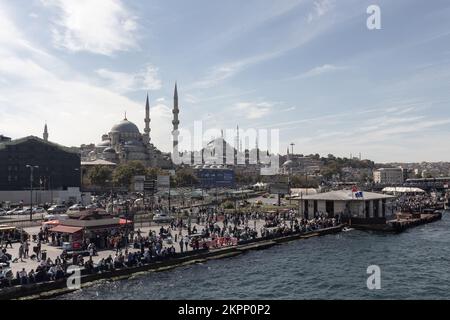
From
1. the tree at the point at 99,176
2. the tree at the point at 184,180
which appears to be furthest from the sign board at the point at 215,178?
the tree at the point at 184,180

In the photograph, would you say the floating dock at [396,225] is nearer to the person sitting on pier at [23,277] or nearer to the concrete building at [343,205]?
the concrete building at [343,205]

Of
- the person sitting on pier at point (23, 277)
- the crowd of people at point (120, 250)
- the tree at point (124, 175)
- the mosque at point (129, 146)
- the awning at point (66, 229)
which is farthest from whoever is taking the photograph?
the mosque at point (129, 146)

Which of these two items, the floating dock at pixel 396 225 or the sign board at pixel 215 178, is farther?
the sign board at pixel 215 178

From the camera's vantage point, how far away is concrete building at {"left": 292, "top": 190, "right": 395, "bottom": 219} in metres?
53.4

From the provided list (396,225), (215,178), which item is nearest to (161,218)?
(396,225)

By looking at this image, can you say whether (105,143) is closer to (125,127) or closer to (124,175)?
(125,127)

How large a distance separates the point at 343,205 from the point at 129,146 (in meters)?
99.8

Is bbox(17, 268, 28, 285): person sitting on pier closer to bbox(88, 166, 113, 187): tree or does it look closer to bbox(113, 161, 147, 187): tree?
bbox(113, 161, 147, 187): tree

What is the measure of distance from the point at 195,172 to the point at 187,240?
122680 millimetres

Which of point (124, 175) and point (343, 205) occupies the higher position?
point (124, 175)

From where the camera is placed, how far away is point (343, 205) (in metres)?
54.0

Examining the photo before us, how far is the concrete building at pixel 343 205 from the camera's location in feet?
175

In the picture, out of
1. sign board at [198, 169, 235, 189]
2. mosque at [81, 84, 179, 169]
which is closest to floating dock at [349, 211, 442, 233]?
sign board at [198, 169, 235, 189]

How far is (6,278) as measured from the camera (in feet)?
68.5
